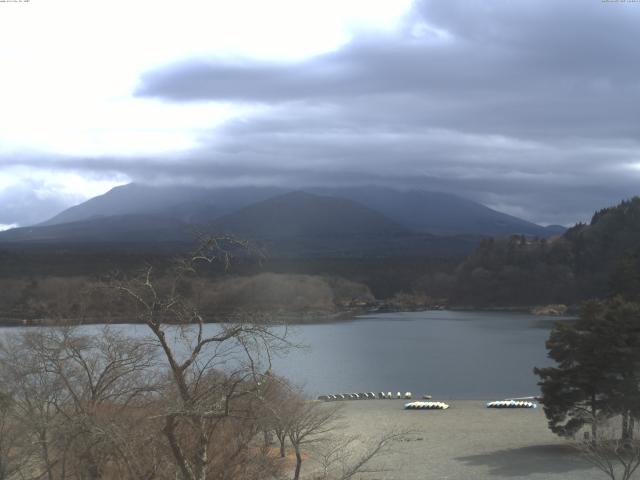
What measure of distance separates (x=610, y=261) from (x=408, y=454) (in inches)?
4441

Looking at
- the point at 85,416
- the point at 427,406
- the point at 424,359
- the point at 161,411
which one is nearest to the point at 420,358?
the point at 424,359

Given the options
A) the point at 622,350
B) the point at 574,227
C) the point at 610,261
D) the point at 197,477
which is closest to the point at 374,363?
the point at 622,350

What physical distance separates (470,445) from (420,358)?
3515cm

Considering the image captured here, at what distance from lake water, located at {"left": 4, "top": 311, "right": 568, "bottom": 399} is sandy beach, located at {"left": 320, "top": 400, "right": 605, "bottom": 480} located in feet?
17.1

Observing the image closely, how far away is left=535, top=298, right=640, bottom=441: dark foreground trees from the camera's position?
950 inches

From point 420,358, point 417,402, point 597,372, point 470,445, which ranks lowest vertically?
point 420,358

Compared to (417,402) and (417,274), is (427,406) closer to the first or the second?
(417,402)

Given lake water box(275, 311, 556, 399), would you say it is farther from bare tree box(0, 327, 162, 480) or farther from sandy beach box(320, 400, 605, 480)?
bare tree box(0, 327, 162, 480)

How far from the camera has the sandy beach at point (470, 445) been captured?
23375 millimetres

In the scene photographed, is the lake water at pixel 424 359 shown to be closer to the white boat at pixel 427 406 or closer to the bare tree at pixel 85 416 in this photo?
the white boat at pixel 427 406

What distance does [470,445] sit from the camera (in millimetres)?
28516

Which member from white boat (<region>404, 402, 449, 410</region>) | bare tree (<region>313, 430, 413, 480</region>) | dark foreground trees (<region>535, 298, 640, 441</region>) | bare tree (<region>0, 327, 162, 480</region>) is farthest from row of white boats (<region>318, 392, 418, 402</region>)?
bare tree (<region>0, 327, 162, 480</region>)

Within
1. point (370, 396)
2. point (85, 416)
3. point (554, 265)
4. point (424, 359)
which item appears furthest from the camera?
point (554, 265)

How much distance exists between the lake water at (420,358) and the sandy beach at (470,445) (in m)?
5.21
